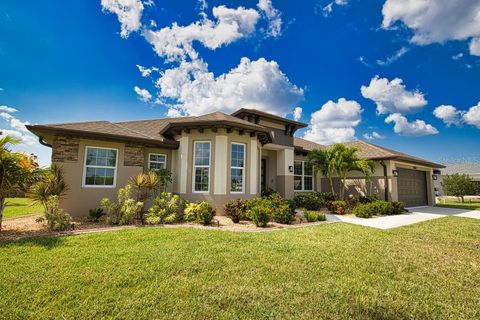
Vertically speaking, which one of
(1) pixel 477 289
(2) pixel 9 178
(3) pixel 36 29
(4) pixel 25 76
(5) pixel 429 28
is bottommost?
(1) pixel 477 289

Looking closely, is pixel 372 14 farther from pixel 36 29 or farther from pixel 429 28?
pixel 36 29

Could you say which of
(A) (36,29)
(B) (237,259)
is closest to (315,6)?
(B) (237,259)

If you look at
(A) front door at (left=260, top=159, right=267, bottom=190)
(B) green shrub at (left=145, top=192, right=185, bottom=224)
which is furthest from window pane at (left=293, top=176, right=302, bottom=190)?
(B) green shrub at (left=145, top=192, right=185, bottom=224)

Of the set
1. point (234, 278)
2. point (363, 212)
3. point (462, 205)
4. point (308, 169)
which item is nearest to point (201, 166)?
point (234, 278)

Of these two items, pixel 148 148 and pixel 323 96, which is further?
pixel 323 96

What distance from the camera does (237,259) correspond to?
4820mm

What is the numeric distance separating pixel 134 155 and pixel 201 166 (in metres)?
3.36

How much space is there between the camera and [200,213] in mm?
8633

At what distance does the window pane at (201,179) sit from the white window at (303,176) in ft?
27.2

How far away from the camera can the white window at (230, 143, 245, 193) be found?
1122 centimetres

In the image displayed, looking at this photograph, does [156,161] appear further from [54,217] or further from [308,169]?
[308,169]

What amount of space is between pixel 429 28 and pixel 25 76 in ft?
67.2

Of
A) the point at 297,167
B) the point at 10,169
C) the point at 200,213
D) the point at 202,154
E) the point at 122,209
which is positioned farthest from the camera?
the point at 297,167

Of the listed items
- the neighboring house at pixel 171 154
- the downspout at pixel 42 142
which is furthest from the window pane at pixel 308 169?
the downspout at pixel 42 142
